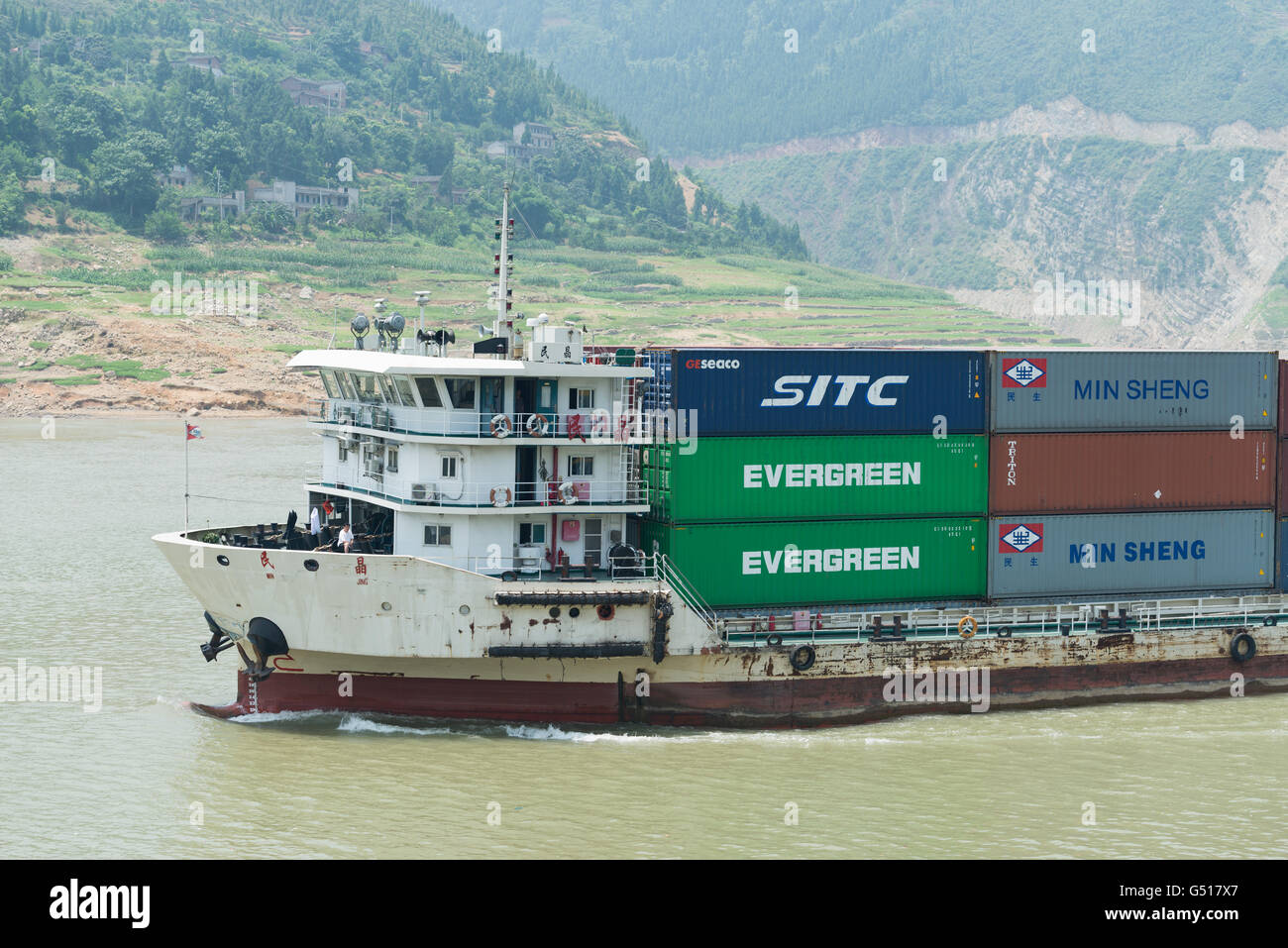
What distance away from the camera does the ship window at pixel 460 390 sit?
92.1 feet

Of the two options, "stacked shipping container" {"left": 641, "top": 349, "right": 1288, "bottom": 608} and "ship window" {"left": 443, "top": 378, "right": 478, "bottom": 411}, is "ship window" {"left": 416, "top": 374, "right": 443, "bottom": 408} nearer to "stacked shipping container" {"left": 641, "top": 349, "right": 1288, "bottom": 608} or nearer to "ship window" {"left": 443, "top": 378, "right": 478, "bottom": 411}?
"ship window" {"left": 443, "top": 378, "right": 478, "bottom": 411}

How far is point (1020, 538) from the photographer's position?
102 ft

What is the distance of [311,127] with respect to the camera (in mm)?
158875

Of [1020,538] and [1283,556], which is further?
[1283,556]

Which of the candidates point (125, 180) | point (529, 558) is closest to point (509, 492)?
point (529, 558)

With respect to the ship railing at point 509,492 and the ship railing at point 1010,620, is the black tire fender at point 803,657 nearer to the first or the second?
the ship railing at point 1010,620

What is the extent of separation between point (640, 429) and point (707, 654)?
Result: 4354 mm

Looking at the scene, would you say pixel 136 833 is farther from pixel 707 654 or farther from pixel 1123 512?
pixel 1123 512

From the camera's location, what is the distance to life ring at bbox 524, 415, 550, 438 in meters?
28.1

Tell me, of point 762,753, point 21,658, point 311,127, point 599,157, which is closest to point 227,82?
point 311,127

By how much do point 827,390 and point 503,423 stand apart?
625cm

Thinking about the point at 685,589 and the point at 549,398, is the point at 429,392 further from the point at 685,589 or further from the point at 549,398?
the point at 685,589

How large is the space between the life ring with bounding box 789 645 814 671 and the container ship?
4cm

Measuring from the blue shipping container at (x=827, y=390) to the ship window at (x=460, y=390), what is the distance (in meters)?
3.61
